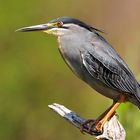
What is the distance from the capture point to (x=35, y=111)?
10.1 meters

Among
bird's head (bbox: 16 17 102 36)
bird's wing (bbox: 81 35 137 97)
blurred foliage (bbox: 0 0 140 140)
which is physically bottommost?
blurred foliage (bbox: 0 0 140 140)

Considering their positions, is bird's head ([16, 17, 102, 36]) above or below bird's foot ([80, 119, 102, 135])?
above

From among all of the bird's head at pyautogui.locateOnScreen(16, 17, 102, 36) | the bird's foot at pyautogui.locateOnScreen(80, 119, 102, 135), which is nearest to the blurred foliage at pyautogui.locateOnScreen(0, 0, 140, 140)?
the bird's foot at pyautogui.locateOnScreen(80, 119, 102, 135)

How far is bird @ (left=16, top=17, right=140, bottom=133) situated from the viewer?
292 inches

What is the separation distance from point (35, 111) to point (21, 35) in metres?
0.94

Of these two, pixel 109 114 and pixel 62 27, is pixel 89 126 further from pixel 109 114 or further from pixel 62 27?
pixel 62 27

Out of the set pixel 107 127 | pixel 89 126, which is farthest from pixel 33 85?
pixel 107 127

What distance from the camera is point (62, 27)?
24.6 ft

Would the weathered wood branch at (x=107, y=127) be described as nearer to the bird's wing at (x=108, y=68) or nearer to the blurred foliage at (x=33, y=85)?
the bird's wing at (x=108, y=68)

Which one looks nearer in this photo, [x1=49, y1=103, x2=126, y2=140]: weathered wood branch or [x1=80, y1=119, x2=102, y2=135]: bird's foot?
[x1=49, y1=103, x2=126, y2=140]: weathered wood branch

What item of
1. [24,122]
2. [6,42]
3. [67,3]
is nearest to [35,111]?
[24,122]

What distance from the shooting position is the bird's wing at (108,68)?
7.40m

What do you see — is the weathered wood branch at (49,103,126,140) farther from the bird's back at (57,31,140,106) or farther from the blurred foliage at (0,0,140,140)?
the blurred foliage at (0,0,140,140)

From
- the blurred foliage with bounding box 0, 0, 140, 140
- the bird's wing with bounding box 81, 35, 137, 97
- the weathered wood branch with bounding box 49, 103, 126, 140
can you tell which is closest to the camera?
the weathered wood branch with bounding box 49, 103, 126, 140
